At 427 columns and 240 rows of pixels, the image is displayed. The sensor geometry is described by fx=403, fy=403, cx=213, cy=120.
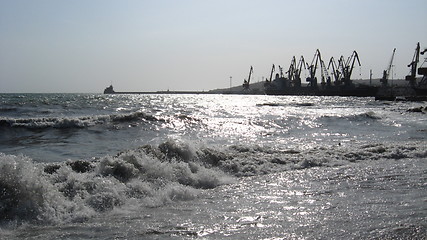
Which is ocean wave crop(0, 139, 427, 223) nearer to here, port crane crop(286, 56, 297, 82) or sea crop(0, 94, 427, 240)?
sea crop(0, 94, 427, 240)

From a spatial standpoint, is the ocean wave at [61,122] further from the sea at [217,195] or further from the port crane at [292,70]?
the port crane at [292,70]

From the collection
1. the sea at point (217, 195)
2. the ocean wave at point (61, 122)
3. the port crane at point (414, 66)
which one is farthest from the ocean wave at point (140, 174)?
the port crane at point (414, 66)

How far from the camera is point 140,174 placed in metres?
8.38

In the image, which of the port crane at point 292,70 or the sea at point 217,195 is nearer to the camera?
the sea at point 217,195

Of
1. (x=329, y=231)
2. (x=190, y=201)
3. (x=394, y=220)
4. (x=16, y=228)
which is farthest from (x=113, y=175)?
(x=394, y=220)

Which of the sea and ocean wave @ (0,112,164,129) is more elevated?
ocean wave @ (0,112,164,129)

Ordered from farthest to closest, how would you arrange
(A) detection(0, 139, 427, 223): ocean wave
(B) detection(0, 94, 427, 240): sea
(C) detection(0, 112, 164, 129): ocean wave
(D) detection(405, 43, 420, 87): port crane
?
(D) detection(405, 43, 420, 87): port crane, (C) detection(0, 112, 164, 129): ocean wave, (A) detection(0, 139, 427, 223): ocean wave, (B) detection(0, 94, 427, 240): sea

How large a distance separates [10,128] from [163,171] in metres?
15.1

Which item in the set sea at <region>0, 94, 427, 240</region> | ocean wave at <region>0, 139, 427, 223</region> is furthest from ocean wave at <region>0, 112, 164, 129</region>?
ocean wave at <region>0, 139, 427, 223</region>

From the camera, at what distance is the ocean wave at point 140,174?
6066 millimetres

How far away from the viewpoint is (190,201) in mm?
6949

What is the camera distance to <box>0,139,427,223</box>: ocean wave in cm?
607

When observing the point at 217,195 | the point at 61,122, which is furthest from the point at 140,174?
the point at 61,122

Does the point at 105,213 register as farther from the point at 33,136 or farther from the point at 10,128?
the point at 10,128
